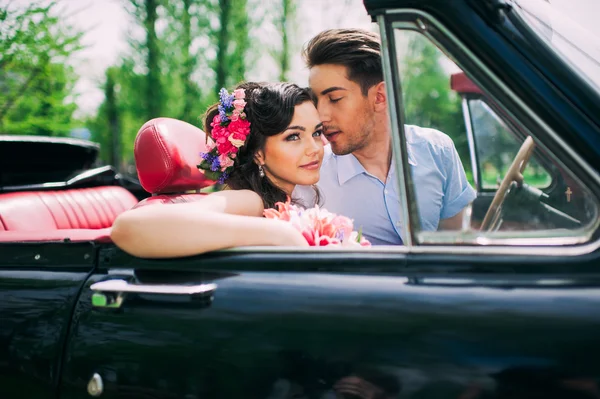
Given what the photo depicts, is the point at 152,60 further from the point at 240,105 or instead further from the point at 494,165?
the point at 494,165

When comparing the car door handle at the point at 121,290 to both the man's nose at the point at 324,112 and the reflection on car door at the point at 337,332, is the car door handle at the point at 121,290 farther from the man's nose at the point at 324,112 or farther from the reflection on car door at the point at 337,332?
the man's nose at the point at 324,112

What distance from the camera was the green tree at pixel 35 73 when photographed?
7.27 m

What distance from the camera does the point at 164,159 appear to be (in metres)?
2.20

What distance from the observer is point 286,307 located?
134 cm

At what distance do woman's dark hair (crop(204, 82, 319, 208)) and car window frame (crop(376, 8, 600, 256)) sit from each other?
894 millimetres

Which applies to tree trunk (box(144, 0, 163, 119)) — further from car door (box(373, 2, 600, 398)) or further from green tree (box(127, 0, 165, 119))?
car door (box(373, 2, 600, 398))

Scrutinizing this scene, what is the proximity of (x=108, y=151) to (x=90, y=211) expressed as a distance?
879 inches

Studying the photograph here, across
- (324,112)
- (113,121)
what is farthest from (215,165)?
(113,121)

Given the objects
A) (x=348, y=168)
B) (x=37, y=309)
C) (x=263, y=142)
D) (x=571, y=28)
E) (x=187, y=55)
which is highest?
(x=187, y=55)

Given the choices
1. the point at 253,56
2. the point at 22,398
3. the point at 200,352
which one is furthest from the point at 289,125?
the point at 253,56

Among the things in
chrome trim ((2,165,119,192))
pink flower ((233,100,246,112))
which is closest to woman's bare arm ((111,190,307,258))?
pink flower ((233,100,246,112))

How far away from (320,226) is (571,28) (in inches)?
35.1

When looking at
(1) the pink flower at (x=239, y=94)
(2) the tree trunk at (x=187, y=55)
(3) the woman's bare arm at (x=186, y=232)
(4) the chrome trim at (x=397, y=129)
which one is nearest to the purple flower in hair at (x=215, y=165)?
(1) the pink flower at (x=239, y=94)

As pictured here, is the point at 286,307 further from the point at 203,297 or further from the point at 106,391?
the point at 106,391
